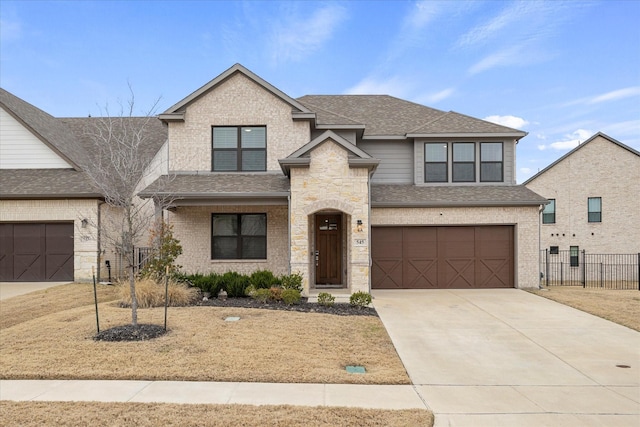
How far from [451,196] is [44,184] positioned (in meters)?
16.9

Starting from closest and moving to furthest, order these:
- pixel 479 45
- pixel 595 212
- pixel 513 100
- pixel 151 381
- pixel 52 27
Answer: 1. pixel 151 381
2. pixel 479 45
3. pixel 52 27
4. pixel 513 100
5. pixel 595 212

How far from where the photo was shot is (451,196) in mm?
15805

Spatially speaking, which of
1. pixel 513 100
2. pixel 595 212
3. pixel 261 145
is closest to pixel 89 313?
pixel 261 145

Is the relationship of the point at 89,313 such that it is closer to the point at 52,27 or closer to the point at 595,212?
the point at 52,27

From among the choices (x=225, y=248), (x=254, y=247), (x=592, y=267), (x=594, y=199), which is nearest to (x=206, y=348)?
(x=254, y=247)

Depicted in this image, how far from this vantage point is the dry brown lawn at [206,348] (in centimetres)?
Result: 633

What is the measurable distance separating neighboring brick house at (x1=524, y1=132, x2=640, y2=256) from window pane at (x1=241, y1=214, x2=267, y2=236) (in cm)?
1916

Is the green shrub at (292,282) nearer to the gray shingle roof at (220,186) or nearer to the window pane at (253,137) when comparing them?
the gray shingle roof at (220,186)

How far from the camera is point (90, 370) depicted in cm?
645

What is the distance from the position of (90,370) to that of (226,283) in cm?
673

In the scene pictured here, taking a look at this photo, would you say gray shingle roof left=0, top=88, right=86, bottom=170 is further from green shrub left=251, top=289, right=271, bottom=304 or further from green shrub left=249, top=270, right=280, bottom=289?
green shrub left=251, top=289, right=271, bottom=304

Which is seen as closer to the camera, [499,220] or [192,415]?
[192,415]

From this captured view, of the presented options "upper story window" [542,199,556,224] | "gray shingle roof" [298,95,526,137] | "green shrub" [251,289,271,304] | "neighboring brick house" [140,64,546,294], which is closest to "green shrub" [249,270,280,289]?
"green shrub" [251,289,271,304]

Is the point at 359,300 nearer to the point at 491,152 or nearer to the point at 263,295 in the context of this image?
the point at 263,295
